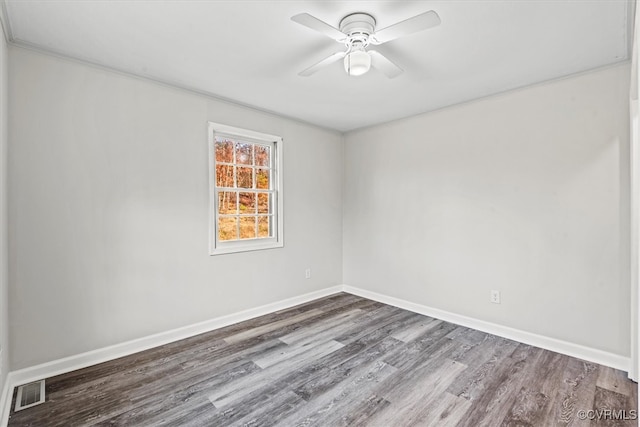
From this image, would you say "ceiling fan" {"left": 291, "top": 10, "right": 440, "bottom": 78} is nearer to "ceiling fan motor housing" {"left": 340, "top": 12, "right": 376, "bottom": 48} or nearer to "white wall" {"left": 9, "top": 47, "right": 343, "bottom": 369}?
"ceiling fan motor housing" {"left": 340, "top": 12, "right": 376, "bottom": 48}

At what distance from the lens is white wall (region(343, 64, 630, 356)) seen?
253 centimetres

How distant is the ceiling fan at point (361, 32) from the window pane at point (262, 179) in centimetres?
178

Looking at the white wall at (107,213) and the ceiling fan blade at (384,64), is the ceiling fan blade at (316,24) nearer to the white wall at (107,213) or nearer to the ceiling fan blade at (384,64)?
the ceiling fan blade at (384,64)

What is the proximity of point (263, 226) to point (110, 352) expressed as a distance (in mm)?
1927

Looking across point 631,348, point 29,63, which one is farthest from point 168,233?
point 631,348

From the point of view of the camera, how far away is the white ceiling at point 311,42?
72.7 inches

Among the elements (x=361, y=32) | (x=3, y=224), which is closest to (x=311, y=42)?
(x=361, y=32)

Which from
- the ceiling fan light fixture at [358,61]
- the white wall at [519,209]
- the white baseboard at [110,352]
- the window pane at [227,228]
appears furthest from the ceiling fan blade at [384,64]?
the white baseboard at [110,352]

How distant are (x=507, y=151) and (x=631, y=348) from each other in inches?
73.0

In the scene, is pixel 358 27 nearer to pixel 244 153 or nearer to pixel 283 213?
pixel 244 153

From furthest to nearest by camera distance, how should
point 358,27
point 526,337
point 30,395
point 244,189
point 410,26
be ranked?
point 244,189
point 526,337
point 30,395
point 358,27
point 410,26

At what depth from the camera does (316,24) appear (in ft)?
5.80

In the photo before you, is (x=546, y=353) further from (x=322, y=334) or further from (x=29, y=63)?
(x=29, y=63)

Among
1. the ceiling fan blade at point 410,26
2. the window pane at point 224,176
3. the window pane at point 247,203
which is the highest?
the ceiling fan blade at point 410,26
